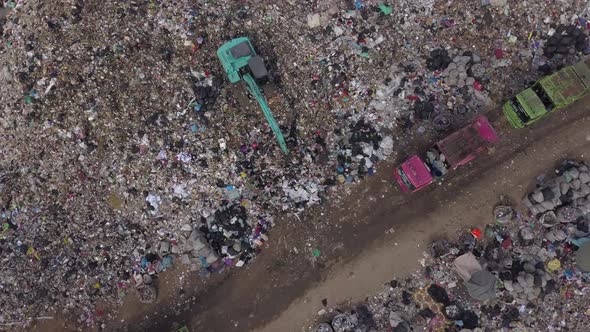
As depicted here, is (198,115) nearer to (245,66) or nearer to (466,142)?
(245,66)

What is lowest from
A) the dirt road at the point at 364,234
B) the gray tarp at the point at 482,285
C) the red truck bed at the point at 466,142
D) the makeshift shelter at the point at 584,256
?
the makeshift shelter at the point at 584,256

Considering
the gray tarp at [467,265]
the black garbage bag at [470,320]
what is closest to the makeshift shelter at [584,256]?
the gray tarp at [467,265]

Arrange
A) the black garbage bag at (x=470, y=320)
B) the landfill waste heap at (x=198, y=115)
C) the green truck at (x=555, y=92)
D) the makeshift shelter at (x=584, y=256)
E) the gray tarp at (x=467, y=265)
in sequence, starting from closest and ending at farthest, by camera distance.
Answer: the green truck at (x=555, y=92) → the makeshift shelter at (x=584, y=256) → the gray tarp at (x=467, y=265) → the black garbage bag at (x=470, y=320) → the landfill waste heap at (x=198, y=115)

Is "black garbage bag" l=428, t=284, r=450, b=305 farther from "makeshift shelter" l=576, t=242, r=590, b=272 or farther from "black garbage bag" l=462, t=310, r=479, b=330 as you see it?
"makeshift shelter" l=576, t=242, r=590, b=272

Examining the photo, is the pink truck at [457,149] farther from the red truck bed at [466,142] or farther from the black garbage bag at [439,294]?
the black garbage bag at [439,294]

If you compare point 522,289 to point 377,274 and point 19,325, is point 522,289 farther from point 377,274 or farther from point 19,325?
point 19,325

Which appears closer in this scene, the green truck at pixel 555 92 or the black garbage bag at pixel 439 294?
the green truck at pixel 555 92

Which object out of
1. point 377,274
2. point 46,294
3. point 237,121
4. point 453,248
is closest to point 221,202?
point 237,121
